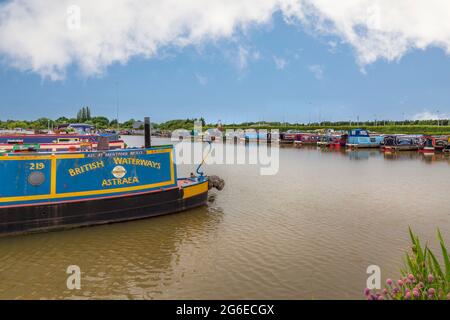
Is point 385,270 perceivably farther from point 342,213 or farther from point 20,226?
point 20,226

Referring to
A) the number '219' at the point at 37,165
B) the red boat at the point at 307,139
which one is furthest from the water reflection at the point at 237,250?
the red boat at the point at 307,139

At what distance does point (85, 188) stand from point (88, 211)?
0.87 m

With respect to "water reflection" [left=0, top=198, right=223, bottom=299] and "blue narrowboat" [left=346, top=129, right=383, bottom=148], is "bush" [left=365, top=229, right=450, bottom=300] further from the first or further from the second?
"blue narrowboat" [left=346, top=129, right=383, bottom=148]

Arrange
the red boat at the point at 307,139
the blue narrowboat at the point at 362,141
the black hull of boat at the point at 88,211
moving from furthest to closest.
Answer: the red boat at the point at 307,139 < the blue narrowboat at the point at 362,141 < the black hull of boat at the point at 88,211

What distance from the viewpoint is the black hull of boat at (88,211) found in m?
12.6

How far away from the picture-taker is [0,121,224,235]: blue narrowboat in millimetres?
12711

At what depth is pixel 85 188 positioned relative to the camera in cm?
1393

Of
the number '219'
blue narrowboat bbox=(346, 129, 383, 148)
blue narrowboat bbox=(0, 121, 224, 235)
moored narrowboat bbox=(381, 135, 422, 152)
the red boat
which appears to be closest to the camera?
blue narrowboat bbox=(0, 121, 224, 235)

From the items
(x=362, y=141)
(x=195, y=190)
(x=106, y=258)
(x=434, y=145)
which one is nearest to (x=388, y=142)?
(x=362, y=141)

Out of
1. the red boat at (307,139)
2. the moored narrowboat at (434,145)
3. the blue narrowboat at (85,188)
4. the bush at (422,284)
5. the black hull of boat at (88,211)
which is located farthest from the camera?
the red boat at (307,139)

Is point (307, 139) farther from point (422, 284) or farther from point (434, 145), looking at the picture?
point (422, 284)

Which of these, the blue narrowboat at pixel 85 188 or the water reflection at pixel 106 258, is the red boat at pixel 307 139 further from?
the water reflection at pixel 106 258

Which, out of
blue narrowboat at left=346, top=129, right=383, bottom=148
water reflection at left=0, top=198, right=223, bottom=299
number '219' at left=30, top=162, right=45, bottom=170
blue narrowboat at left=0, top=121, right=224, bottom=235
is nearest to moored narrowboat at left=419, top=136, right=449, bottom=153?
blue narrowboat at left=346, top=129, right=383, bottom=148

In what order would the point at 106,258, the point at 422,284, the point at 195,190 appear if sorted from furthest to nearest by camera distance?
the point at 195,190, the point at 106,258, the point at 422,284
